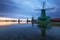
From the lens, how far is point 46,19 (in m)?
54.3

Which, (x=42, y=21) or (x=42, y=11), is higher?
(x=42, y=11)

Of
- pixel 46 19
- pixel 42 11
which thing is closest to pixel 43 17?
pixel 46 19

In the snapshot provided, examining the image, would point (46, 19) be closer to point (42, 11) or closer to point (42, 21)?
point (42, 21)

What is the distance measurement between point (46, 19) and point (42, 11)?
20.7 ft

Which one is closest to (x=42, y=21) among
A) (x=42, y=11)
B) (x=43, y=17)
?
(x=43, y=17)

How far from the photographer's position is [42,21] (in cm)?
5347

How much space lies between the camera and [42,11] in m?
58.3

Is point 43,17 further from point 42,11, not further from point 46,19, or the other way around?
point 42,11

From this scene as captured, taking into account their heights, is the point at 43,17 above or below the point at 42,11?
below

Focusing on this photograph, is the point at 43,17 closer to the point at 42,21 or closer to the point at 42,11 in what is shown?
the point at 42,21

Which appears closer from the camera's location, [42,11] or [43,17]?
[43,17]

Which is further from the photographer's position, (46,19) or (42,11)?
(42,11)

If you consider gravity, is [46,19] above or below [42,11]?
below

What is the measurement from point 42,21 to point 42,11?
745 centimetres
